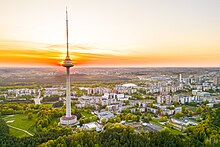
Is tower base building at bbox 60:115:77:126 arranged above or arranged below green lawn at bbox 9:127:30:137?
above

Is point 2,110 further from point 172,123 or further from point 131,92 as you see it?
point 131,92

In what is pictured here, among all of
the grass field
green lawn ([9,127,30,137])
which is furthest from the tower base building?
green lawn ([9,127,30,137])

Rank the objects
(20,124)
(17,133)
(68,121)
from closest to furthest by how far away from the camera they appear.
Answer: (17,133) < (68,121) < (20,124)

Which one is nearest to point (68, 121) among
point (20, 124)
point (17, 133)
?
point (17, 133)

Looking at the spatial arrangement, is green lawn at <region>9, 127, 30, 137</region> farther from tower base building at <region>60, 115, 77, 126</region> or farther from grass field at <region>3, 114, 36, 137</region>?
tower base building at <region>60, 115, 77, 126</region>

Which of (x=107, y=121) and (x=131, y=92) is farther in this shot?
(x=131, y=92)

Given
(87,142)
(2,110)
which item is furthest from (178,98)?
(2,110)

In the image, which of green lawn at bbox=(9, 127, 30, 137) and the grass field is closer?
green lawn at bbox=(9, 127, 30, 137)

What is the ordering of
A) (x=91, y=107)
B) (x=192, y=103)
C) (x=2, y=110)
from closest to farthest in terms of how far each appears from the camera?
(x=2, y=110)
(x=91, y=107)
(x=192, y=103)

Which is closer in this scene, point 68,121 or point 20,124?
point 68,121

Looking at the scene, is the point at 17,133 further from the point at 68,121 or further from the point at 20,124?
the point at 68,121

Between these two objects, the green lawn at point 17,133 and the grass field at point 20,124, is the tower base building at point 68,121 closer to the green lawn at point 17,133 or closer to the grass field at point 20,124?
the grass field at point 20,124
